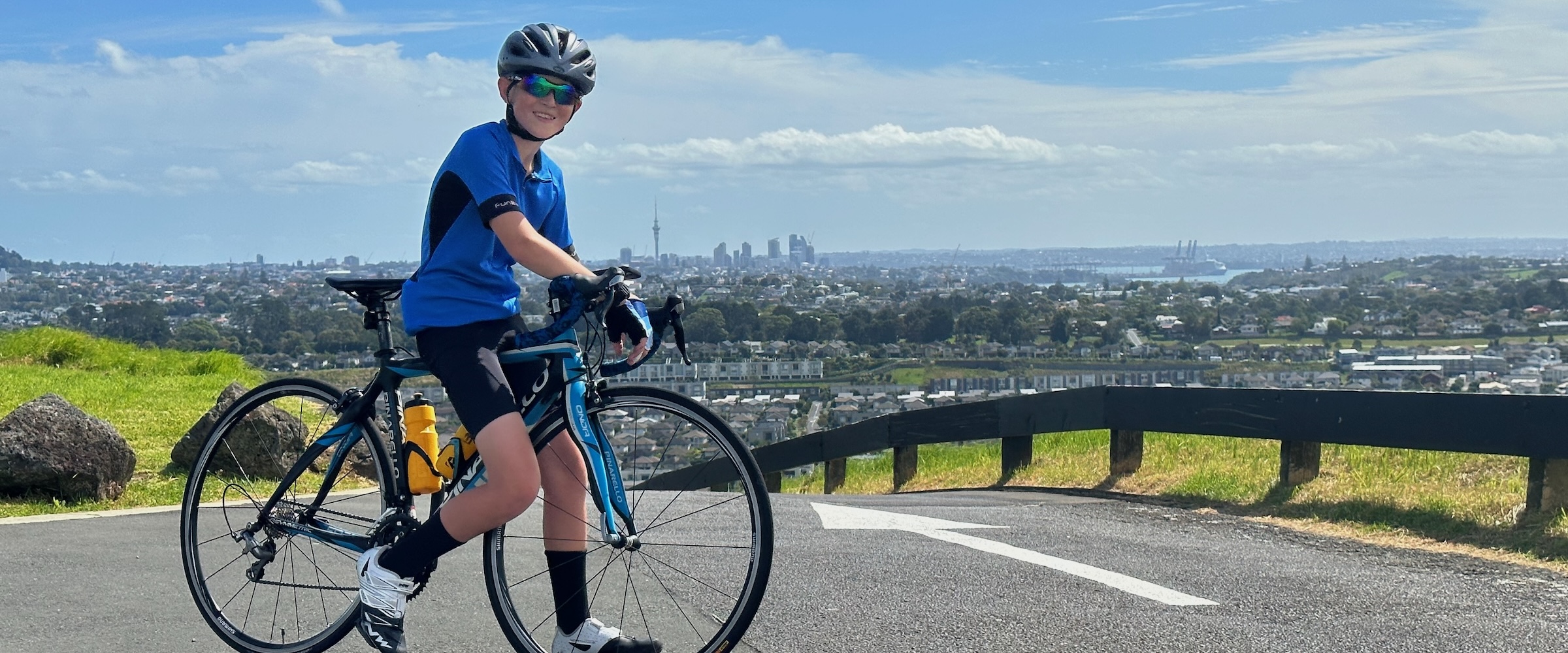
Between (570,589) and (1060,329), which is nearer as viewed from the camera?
(570,589)

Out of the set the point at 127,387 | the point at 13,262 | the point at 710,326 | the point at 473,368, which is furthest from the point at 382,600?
the point at 13,262

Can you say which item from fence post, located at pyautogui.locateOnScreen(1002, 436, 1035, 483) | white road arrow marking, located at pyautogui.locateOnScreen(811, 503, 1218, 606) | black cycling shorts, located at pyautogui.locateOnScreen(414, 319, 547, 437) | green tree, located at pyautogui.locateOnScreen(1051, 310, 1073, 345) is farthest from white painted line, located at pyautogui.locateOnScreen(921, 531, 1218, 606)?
green tree, located at pyautogui.locateOnScreen(1051, 310, 1073, 345)

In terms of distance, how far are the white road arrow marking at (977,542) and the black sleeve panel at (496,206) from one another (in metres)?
3.24

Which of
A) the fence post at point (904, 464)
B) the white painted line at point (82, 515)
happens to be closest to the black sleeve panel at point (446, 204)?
the white painted line at point (82, 515)

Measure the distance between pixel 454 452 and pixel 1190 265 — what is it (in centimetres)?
12720

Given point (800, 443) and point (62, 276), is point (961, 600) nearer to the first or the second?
point (800, 443)

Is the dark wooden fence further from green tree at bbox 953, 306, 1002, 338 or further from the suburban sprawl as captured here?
green tree at bbox 953, 306, 1002, 338

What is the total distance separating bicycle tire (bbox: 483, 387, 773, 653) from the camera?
4.29 m

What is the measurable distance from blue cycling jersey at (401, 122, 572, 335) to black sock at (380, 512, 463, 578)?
64cm

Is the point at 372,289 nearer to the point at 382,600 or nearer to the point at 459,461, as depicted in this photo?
the point at 459,461

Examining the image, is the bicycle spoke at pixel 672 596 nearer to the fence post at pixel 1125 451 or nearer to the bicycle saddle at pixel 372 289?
the bicycle saddle at pixel 372 289

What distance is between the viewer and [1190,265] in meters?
126

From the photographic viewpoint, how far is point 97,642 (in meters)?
5.18

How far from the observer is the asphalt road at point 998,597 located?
525 cm
